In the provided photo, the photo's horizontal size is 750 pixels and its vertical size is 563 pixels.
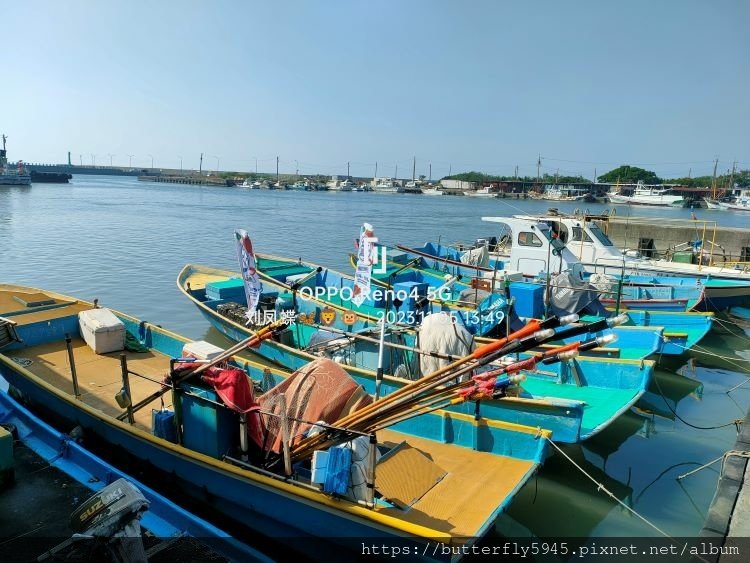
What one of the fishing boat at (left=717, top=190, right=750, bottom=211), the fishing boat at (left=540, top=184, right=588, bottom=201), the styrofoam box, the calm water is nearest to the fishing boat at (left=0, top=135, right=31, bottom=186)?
the calm water

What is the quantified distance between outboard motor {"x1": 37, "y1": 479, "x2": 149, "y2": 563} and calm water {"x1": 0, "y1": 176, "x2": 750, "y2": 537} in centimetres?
515

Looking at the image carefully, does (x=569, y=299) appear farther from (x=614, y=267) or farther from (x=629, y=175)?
(x=629, y=175)

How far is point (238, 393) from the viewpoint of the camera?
20.2 ft

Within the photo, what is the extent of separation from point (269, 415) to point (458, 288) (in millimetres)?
10777

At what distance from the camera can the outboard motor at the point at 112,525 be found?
451cm

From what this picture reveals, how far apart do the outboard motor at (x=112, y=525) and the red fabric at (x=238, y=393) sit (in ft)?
5.08

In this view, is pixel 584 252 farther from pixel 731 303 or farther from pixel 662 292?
pixel 731 303

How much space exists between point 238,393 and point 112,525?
194cm

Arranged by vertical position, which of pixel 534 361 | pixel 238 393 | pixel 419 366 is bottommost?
pixel 419 366

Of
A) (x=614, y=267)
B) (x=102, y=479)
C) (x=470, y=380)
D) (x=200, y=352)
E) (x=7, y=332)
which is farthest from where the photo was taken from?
(x=614, y=267)

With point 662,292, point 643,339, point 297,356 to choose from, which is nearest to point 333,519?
point 297,356

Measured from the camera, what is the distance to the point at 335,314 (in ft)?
41.9

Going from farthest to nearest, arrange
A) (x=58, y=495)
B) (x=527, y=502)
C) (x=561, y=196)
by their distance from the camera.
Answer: (x=561, y=196), (x=527, y=502), (x=58, y=495)

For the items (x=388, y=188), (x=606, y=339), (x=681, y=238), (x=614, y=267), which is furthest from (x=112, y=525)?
(x=388, y=188)
